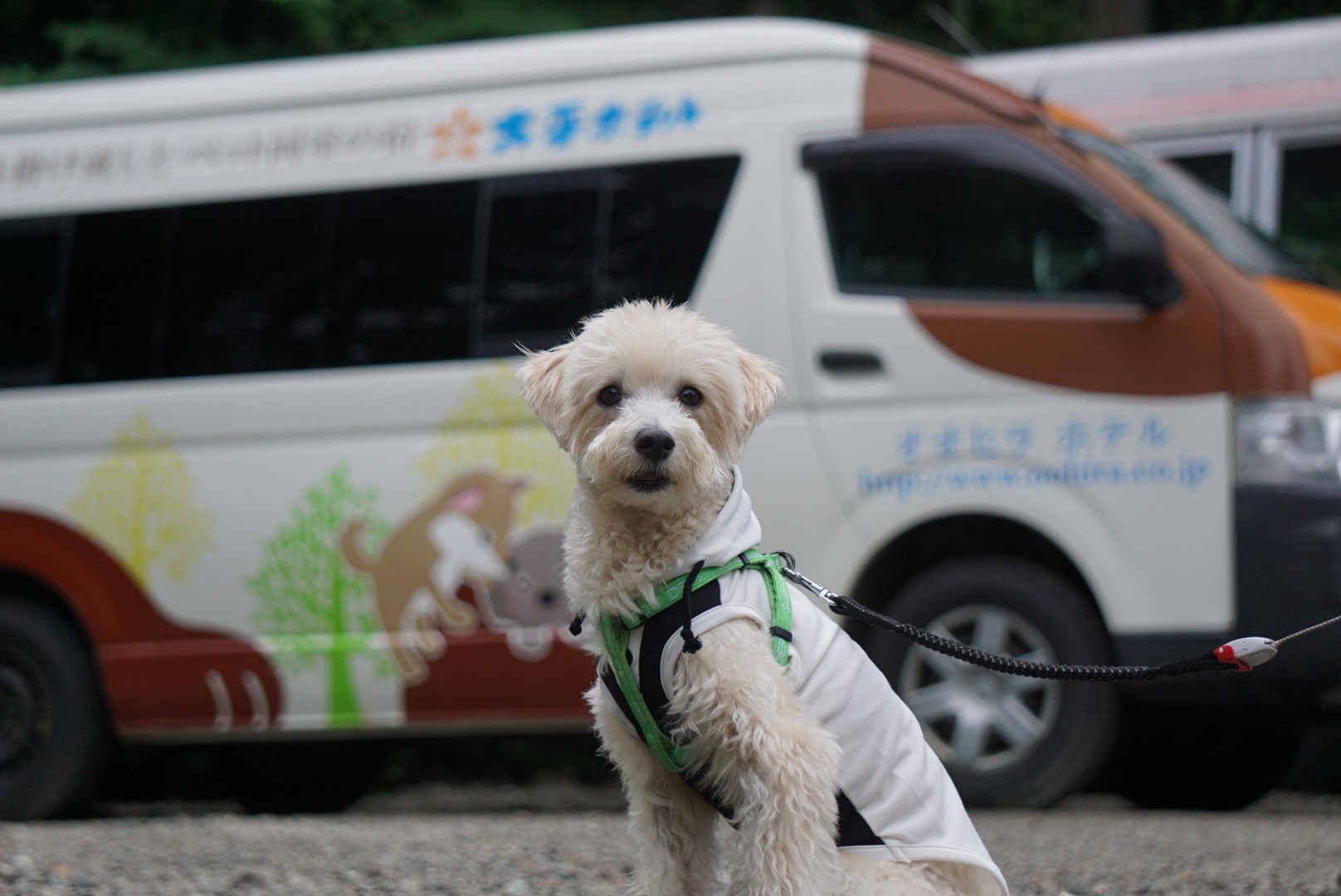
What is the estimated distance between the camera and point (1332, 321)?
5523 millimetres

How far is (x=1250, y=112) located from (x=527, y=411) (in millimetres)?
4534

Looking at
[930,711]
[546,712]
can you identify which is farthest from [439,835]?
[930,711]

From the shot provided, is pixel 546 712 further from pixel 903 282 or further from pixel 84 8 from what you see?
pixel 84 8

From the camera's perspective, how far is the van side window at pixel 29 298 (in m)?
6.66

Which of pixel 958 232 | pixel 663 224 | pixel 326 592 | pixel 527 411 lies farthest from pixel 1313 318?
pixel 326 592

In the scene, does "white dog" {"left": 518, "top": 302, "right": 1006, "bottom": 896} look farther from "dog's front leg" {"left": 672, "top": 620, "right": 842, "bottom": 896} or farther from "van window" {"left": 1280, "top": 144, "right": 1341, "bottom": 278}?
"van window" {"left": 1280, "top": 144, "right": 1341, "bottom": 278}

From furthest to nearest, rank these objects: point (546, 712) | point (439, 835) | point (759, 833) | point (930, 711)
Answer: point (546, 712) → point (930, 711) → point (439, 835) → point (759, 833)

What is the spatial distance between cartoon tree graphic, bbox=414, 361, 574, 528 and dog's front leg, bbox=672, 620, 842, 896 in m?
3.24

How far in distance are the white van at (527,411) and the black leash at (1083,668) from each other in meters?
2.43

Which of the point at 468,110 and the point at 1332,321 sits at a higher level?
the point at 468,110

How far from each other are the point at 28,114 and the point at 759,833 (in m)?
5.62

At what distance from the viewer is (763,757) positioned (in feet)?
9.04

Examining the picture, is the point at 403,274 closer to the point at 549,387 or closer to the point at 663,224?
the point at 663,224

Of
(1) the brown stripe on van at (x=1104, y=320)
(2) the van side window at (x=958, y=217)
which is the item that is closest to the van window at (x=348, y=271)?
(2) the van side window at (x=958, y=217)
